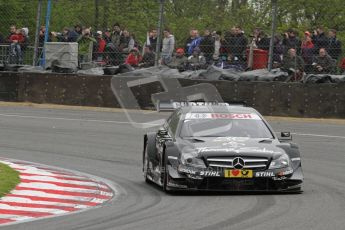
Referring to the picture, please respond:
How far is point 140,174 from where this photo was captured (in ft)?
49.9

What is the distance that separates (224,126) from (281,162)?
1.29 m

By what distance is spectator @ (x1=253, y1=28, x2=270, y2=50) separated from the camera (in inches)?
964

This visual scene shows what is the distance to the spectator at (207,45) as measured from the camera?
25297 mm

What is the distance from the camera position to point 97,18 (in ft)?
110

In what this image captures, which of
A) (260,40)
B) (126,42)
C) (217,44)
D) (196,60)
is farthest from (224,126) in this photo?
(126,42)

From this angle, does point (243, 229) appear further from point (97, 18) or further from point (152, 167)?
point (97, 18)

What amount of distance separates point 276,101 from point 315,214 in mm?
13757

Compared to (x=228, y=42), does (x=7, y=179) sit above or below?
below

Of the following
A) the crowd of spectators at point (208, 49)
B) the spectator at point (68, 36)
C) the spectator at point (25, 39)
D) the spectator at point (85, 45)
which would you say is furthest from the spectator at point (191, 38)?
the spectator at point (25, 39)

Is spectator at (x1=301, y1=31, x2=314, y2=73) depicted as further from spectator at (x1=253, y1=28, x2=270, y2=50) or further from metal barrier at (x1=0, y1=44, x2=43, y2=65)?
metal barrier at (x1=0, y1=44, x2=43, y2=65)

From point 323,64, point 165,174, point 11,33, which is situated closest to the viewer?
point 165,174

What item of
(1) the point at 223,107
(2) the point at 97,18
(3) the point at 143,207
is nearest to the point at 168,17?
(2) the point at 97,18

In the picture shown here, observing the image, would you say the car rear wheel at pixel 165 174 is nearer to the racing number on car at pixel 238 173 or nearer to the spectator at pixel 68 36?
the racing number on car at pixel 238 173

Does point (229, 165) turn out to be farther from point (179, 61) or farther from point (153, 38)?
point (153, 38)
